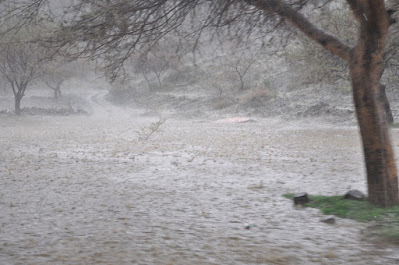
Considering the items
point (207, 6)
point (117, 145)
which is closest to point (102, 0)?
point (207, 6)

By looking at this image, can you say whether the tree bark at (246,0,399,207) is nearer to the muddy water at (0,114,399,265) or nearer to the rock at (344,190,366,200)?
the rock at (344,190,366,200)

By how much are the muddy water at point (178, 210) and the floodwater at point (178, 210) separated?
0.04 ft

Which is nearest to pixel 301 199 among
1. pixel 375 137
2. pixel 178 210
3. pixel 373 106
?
pixel 375 137

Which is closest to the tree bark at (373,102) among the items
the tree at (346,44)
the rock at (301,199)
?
the tree at (346,44)

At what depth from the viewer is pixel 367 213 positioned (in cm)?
479

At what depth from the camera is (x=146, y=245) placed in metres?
4.07

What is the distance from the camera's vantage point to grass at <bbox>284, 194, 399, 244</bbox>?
412cm

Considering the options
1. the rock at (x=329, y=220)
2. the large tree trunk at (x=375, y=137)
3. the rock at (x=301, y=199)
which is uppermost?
the large tree trunk at (x=375, y=137)

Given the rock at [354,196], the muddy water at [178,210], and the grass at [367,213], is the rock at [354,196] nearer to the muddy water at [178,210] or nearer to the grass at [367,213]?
the grass at [367,213]

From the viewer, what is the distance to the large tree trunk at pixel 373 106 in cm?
479

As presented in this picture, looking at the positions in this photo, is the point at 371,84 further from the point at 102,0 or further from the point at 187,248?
the point at 102,0

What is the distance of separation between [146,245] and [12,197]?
3.53 metres

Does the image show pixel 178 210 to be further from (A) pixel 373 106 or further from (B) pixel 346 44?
(B) pixel 346 44

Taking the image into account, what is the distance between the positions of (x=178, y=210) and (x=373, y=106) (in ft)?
9.93
